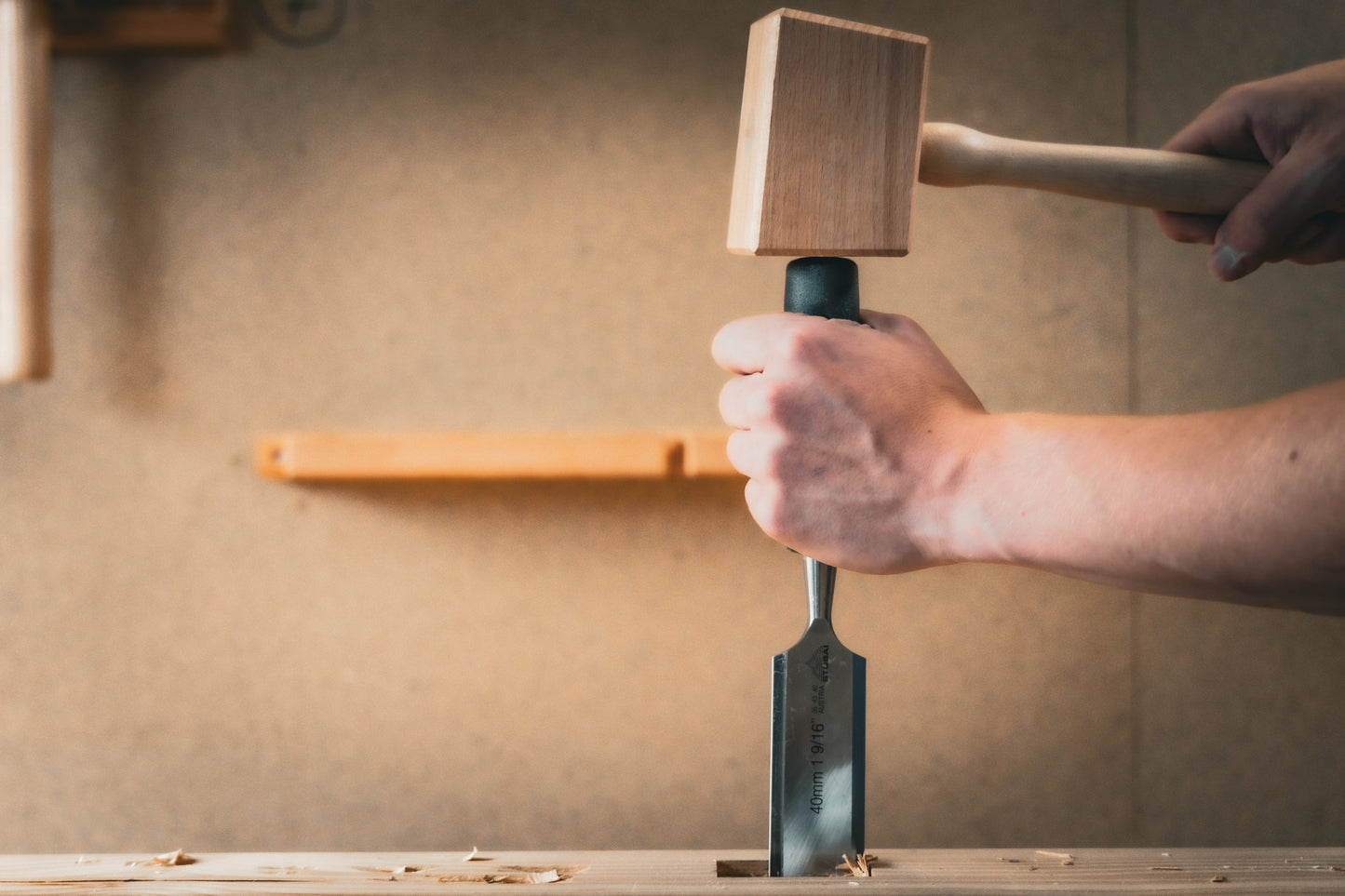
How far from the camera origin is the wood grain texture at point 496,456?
115 centimetres

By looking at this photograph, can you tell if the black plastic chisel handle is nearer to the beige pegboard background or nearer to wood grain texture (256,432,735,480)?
wood grain texture (256,432,735,480)

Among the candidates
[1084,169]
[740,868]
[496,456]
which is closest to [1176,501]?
[1084,169]

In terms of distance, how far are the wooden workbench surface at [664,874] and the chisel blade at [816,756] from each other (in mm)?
30

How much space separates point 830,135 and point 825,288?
0.09 meters

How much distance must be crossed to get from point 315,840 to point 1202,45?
1.79 m

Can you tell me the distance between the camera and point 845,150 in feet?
→ 1.60

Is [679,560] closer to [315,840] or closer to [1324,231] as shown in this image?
[315,840]

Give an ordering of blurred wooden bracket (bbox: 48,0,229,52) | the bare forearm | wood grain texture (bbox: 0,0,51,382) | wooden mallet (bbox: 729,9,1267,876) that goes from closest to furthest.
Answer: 1. the bare forearm
2. wooden mallet (bbox: 729,9,1267,876)
3. wood grain texture (bbox: 0,0,51,382)
4. blurred wooden bracket (bbox: 48,0,229,52)

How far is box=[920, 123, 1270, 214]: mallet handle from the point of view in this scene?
1.67 feet

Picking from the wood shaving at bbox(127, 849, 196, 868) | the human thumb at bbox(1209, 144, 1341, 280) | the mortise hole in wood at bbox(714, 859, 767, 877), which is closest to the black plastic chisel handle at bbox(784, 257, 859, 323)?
the human thumb at bbox(1209, 144, 1341, 280)

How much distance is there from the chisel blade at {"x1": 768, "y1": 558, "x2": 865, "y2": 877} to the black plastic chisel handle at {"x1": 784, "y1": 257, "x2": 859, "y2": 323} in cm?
20

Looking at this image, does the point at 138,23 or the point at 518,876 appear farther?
the point at 138,23

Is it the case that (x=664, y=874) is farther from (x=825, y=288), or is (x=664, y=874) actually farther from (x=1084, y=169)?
(x=1084, y=169)

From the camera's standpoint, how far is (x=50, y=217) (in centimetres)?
122
